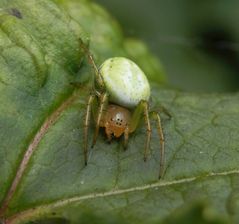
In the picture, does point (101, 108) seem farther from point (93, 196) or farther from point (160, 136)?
point (93, 196)

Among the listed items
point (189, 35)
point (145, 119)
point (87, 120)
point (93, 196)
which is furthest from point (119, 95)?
point (189, 35)

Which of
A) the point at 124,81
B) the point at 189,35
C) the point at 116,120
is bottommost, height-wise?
the point at 189,35

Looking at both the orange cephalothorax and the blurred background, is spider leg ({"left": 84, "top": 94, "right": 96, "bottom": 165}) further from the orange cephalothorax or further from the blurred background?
the blurred background

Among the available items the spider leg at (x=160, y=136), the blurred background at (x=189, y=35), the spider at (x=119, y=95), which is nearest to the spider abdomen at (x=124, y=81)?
the spider at (x=119, y=95)

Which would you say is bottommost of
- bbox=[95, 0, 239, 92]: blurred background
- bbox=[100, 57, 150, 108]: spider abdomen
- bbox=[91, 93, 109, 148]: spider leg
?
bbox=[95, 0, 239, 92]: blurred background

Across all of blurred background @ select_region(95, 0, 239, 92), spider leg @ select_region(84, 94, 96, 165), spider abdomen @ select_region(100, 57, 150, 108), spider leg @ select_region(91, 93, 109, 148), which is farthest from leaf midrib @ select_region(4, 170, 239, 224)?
blurred background @ select_region(95, 0, 239, 92)

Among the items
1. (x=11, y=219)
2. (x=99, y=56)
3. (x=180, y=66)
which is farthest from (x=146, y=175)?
(x=180, y=66)
